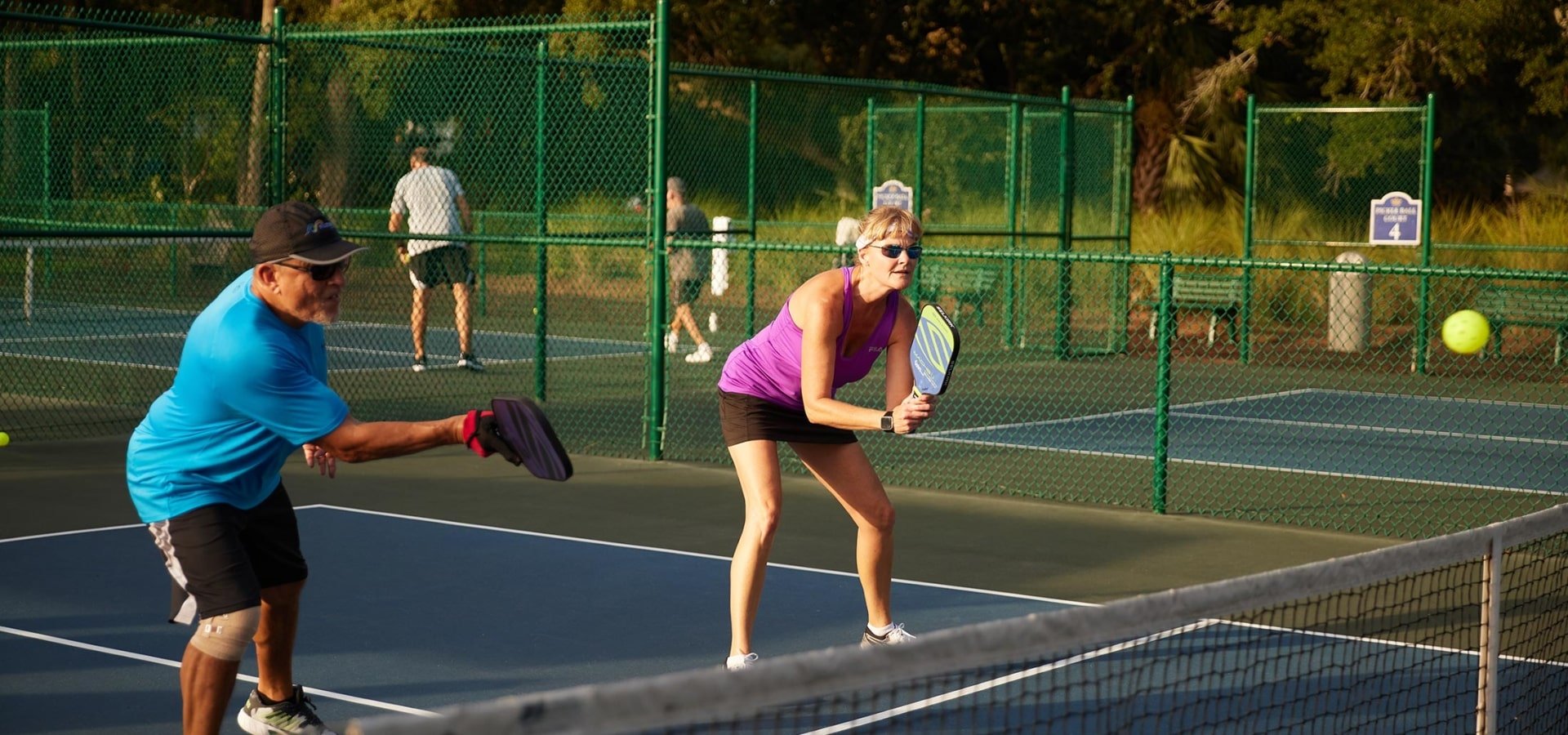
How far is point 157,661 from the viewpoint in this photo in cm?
620

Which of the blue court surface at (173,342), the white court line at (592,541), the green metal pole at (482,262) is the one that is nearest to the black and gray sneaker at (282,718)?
the white court line at (592,541)

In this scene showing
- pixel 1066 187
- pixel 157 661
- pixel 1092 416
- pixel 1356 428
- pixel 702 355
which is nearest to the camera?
pixel 157 661

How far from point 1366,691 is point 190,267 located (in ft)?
59.5

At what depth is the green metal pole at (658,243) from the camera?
449 inches

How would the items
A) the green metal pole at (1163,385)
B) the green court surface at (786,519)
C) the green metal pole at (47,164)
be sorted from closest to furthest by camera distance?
the green court surface at (786,519) < the green metal pole at (1163,385) < the green metal pole at (47,164)

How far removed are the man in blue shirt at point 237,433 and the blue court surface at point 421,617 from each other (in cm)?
94

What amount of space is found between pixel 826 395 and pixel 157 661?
8.04 ft

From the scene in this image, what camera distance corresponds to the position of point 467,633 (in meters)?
6.71

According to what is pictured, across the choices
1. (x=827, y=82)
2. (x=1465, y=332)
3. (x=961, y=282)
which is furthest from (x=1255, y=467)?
(x=961, y=282)

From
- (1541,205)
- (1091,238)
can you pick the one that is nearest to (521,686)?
(1091,238)

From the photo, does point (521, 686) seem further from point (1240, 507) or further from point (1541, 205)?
point (1541, 205)

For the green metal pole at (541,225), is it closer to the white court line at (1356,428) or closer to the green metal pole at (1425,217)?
the white court line at (1356,428)

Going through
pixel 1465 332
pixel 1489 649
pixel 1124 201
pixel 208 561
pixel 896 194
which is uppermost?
pixel 1124 201

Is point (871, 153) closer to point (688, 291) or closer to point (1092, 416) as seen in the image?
point (688, 291)
